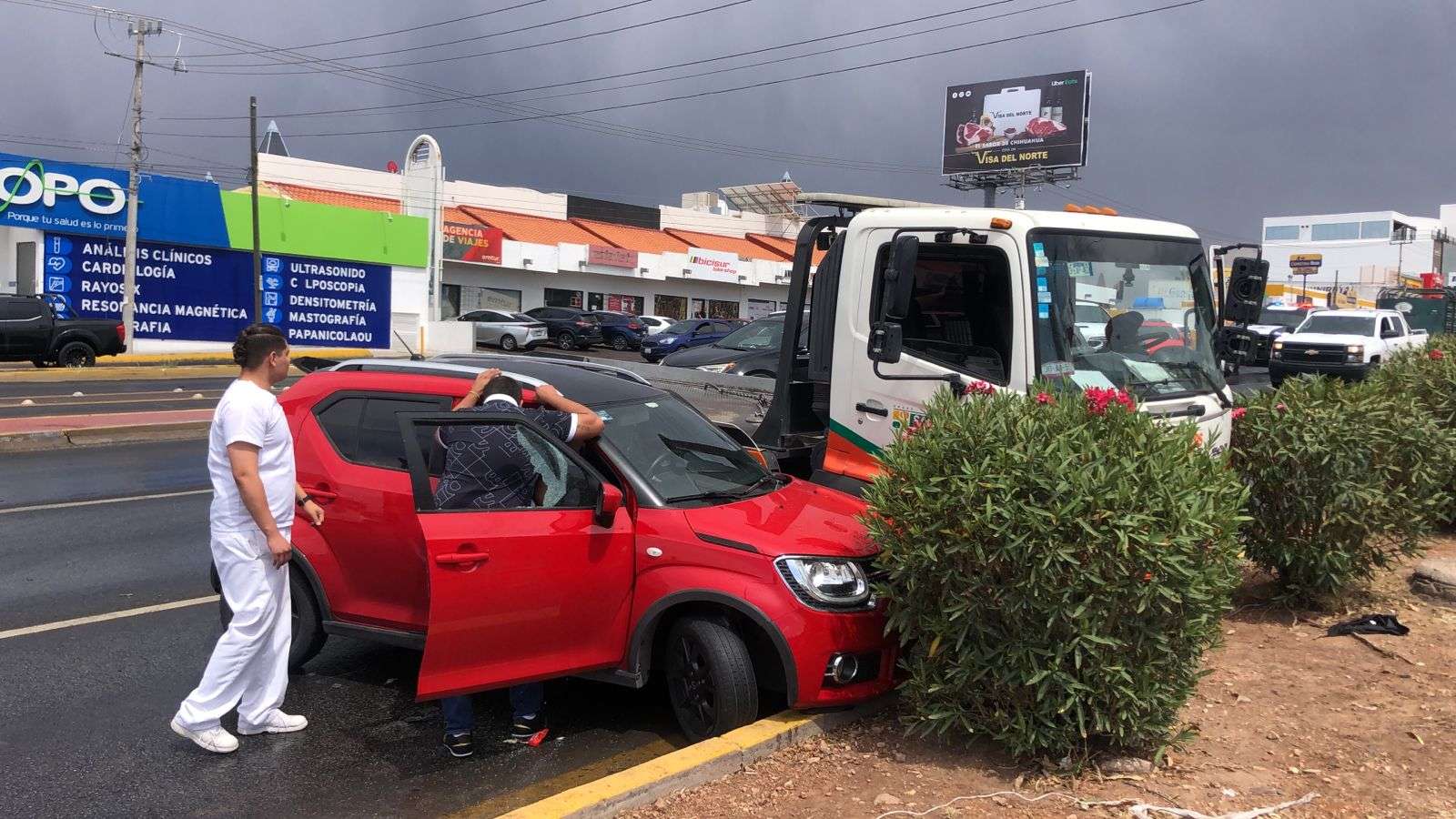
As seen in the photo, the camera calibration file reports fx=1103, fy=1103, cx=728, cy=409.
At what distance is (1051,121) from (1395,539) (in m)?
56.5

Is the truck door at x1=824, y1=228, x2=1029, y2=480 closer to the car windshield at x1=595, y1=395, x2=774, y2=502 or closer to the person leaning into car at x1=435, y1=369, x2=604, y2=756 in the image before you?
the car windshield at x1=595, y1=395, x2=774, y2=502

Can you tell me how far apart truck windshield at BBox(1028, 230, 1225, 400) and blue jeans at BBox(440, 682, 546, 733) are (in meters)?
3.19

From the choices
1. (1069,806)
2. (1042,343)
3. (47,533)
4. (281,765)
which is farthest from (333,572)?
(47,533)

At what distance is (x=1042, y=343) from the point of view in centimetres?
607

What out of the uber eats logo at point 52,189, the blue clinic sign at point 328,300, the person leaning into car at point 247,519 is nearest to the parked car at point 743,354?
the person leaning into car at point 247,519

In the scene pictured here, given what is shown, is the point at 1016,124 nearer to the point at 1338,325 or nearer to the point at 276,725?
the point at 1338,325

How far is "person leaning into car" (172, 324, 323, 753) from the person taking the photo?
444 centimetres

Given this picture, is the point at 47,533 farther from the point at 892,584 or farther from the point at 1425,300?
the point at 1425,300

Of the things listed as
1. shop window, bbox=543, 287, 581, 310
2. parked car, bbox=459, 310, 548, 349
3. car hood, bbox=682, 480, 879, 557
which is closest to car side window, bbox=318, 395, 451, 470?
car hood, bbox=682, 480, 879, 557

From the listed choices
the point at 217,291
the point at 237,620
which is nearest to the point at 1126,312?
the point at 237,620

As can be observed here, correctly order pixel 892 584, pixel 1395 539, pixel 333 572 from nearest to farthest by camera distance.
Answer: pixel 892 584
pixel 333 572
pixel 1395 539

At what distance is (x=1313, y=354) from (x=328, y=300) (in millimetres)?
29147

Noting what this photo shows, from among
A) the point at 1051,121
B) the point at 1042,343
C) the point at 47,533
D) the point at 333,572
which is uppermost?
the point at 1051,121

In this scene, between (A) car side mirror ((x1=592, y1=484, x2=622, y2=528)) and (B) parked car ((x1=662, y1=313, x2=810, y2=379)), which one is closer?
(A) car side mirror ((x1=592, y1=484, x2=622, y2=528))
